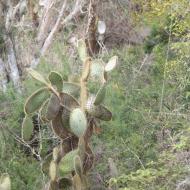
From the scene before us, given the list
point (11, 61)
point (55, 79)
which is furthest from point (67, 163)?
point (11, 61)

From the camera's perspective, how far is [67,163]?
14.1 ft

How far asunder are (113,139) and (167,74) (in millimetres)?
1686

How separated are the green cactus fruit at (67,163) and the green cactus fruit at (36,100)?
1.46 ft

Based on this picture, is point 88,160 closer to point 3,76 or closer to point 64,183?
point 64,183

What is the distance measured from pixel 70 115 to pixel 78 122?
0.10m

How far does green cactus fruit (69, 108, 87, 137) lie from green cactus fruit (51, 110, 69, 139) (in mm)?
209

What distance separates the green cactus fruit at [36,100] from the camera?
13.9 feet

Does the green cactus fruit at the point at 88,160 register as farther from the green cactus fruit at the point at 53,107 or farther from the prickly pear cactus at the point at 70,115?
the green cactus fruit at the point at 53,107

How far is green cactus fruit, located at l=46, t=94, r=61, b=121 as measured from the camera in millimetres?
4230

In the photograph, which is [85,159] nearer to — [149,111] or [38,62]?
[149,111]

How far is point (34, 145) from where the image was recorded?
6332 millimetres

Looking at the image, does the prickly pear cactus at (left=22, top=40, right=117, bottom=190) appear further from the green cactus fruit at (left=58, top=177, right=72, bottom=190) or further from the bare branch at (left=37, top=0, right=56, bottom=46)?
the bare branch at (left=37, top=0, right=56, bottom=46)

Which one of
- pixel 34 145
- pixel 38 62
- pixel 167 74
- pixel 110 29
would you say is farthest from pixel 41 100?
pixel 110 29

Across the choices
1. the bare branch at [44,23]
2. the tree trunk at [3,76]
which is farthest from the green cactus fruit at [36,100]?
the bare branch at [44,23]
